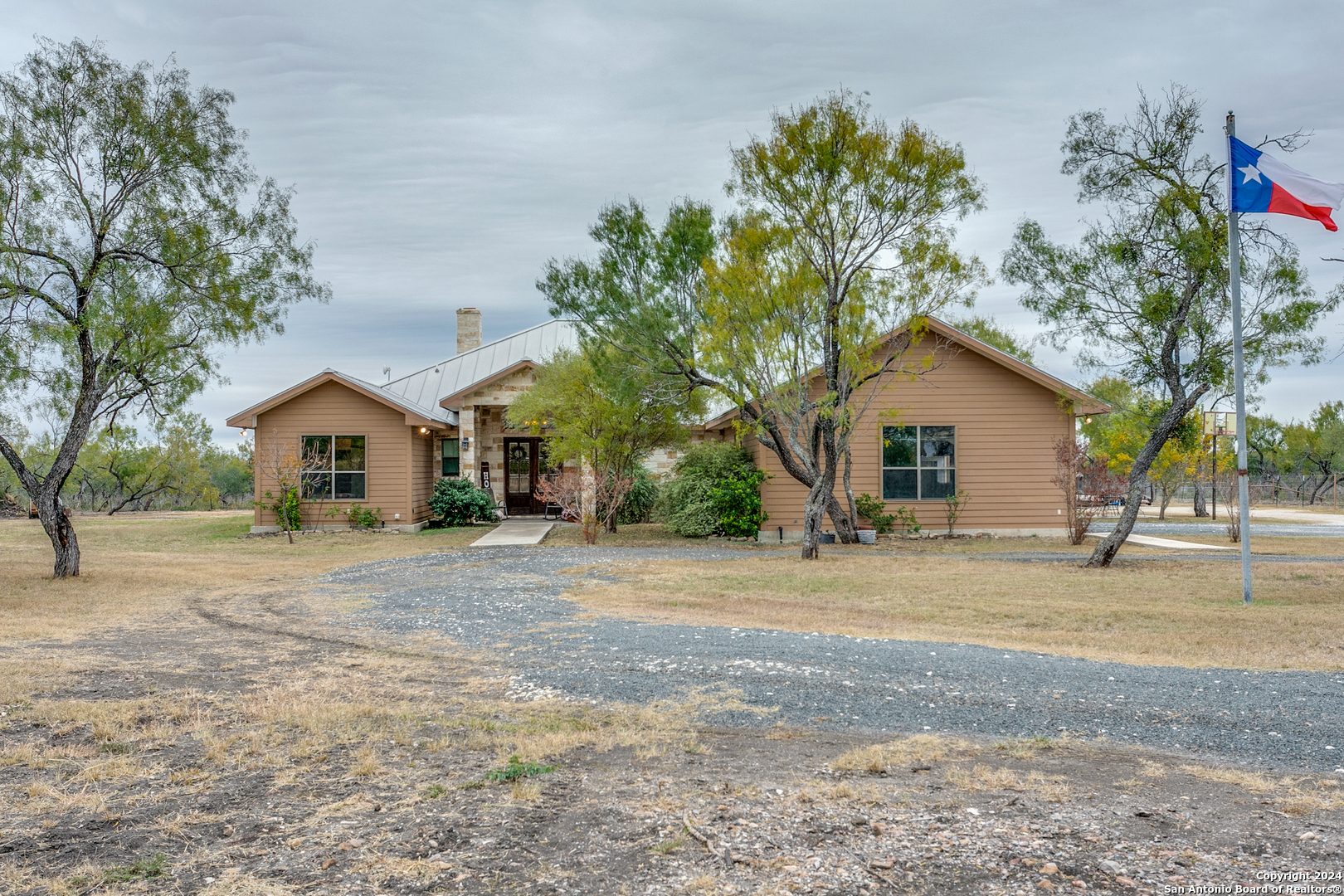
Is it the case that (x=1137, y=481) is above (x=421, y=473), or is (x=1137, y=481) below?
below

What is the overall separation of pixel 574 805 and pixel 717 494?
14.3 m

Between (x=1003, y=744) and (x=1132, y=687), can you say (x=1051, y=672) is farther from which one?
(x=1003, y=744)

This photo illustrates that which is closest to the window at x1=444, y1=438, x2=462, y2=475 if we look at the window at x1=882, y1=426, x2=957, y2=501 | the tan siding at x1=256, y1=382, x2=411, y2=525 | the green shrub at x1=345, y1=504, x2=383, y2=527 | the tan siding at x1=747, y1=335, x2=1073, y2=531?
the tan siding at x1=256, y1=382, x2=411, y2=525

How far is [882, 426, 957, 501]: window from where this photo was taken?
18.4 metres

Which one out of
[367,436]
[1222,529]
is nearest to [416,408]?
[367,436]

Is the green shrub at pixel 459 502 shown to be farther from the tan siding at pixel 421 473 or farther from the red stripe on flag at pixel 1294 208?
the red stripe on flag at pixel 1294 208

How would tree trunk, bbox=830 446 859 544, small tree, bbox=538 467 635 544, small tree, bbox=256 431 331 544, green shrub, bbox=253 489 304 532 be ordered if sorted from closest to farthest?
tree trunk, bbox=830 446 859 544
small tree, bbox=538 467 635 544
small tree, bbox=256 431 331 544
green shrub, bbox=253 489 304 532

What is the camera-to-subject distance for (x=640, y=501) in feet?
71.7

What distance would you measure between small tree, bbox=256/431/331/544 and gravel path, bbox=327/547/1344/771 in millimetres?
11521

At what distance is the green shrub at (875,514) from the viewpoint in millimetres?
18234

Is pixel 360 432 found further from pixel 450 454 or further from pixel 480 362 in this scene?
pixel 480 362

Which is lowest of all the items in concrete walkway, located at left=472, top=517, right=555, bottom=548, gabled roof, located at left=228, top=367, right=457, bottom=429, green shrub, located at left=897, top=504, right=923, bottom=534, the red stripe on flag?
concrete walkway, located at left=472, top=517, right=555, bottom=548

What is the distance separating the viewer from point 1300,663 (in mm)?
6727

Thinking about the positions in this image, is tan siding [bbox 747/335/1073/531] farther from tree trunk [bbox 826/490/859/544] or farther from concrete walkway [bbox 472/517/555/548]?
concrete walkway [bbox 472/517/555/548]
